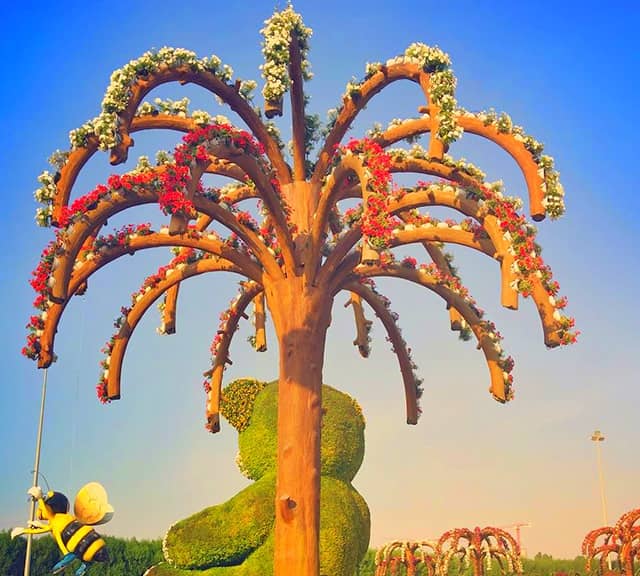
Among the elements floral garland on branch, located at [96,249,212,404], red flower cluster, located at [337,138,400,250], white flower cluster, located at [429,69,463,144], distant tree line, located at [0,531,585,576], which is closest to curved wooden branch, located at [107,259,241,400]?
floral garland on branch, located at [96,249,212,404]

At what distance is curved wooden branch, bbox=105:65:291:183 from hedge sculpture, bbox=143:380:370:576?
5.04m

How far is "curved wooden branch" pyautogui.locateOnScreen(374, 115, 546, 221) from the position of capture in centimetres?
1223

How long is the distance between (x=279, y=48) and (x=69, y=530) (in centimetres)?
758

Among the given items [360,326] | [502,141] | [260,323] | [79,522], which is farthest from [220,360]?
[502,141]

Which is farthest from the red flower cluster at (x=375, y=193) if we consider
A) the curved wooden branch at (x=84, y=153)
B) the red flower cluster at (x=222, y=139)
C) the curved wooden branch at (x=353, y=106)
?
the curved wooden branch at (x=84, y=153)

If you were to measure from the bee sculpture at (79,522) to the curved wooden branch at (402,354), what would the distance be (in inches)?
222

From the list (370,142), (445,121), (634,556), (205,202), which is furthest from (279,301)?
(634,556)

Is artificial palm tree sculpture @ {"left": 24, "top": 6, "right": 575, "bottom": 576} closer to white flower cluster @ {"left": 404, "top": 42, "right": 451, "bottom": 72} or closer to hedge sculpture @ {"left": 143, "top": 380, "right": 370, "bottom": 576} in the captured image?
white flower cluster @ {"left": 404, "top": 42, "right": 451, "bottom": 72}

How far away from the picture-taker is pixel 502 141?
1282cm

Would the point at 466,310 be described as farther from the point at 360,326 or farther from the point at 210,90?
the point at 210,90

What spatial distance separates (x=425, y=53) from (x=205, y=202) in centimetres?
370

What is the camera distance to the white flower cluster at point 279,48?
41.1 ft

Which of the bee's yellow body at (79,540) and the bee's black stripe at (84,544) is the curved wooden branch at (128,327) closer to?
the bee's yellow body at (79,540)

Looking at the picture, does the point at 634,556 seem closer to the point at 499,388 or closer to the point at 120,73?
the point at 499,388
